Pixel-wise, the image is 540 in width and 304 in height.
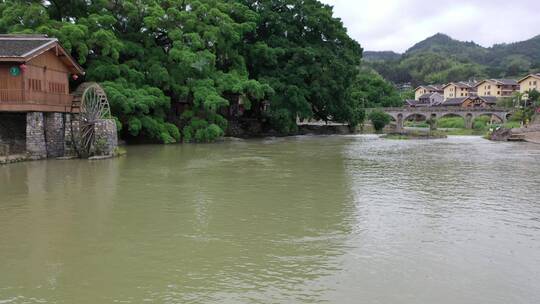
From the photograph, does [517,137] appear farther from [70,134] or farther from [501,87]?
[501,87]

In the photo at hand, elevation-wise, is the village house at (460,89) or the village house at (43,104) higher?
the village house at (460,89)

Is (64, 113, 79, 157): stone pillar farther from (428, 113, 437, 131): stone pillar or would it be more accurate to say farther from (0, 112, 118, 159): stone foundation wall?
(428, 113, 437, 131): stone pillar

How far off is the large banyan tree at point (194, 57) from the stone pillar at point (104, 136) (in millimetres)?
4989

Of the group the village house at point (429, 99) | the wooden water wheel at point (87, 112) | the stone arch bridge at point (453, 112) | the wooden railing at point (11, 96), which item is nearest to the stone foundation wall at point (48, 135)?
the wooden water wheel at point (87, 112)

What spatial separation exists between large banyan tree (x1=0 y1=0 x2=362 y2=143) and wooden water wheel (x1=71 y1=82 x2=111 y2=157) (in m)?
3.47

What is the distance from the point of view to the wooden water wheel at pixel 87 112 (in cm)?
2539

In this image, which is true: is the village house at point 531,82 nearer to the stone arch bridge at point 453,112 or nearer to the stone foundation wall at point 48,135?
the stone arch bridge at point 453,112

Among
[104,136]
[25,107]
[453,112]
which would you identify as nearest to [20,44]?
[25,107]

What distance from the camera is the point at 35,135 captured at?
24.1 m

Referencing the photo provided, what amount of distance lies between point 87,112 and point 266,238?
18.7 m

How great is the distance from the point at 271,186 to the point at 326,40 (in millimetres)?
37558

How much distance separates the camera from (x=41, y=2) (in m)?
Result: 30.9

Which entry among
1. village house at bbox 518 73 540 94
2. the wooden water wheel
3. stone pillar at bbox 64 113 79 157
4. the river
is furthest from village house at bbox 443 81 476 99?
stone pillar at bbox 64 113 79 157

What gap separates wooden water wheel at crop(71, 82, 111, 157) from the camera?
1000 inches
